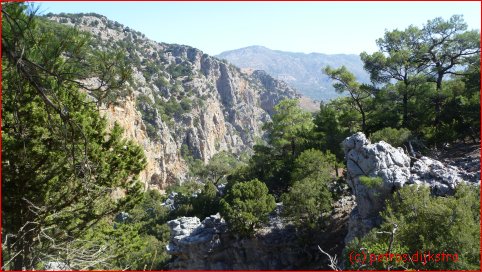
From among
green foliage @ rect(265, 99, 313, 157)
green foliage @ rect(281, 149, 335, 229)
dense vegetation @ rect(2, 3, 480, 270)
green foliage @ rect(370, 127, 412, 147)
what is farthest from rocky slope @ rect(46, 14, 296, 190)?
green foliage @ rect(370, 127, 412, 147)

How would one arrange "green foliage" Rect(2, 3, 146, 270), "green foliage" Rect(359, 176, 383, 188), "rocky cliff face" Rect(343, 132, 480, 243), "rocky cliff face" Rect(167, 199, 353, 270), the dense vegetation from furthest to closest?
"rocky cliff face" Rect(167, 199, 353, 270)
"green foliage" Rect(359, 176, 383, 188)
"rocky cliff face" Rect(343, 132, 480, 243)
"green foliage" Rect(2, 3, 146, 270)
the dense vegetation

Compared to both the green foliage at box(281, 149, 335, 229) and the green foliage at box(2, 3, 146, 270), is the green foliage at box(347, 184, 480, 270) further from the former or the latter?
the green foliage at box(281, 149, 335, 229)

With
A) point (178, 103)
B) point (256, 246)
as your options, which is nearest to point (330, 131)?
point (256, 246)

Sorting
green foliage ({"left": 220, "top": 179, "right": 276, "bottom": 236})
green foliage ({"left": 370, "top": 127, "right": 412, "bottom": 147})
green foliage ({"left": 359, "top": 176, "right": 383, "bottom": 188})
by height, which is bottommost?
green foliage ({"left": 220, "top": 179, "right": 276, "bottom": 236})

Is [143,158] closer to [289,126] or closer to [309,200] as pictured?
[309,200]

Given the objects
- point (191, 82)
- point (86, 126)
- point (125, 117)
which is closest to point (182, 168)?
point (125, 117)

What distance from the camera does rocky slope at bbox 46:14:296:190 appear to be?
59.4 meters

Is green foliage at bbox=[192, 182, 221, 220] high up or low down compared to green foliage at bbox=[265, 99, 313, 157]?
down

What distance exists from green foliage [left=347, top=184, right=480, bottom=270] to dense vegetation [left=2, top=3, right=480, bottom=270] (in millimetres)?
34

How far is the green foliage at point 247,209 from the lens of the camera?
1973cm

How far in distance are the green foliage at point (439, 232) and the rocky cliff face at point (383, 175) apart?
1.77 meters

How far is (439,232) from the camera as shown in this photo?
9445mm

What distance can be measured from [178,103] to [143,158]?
68.4 meters

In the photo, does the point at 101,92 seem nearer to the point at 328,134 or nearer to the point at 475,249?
the point at 475,249
